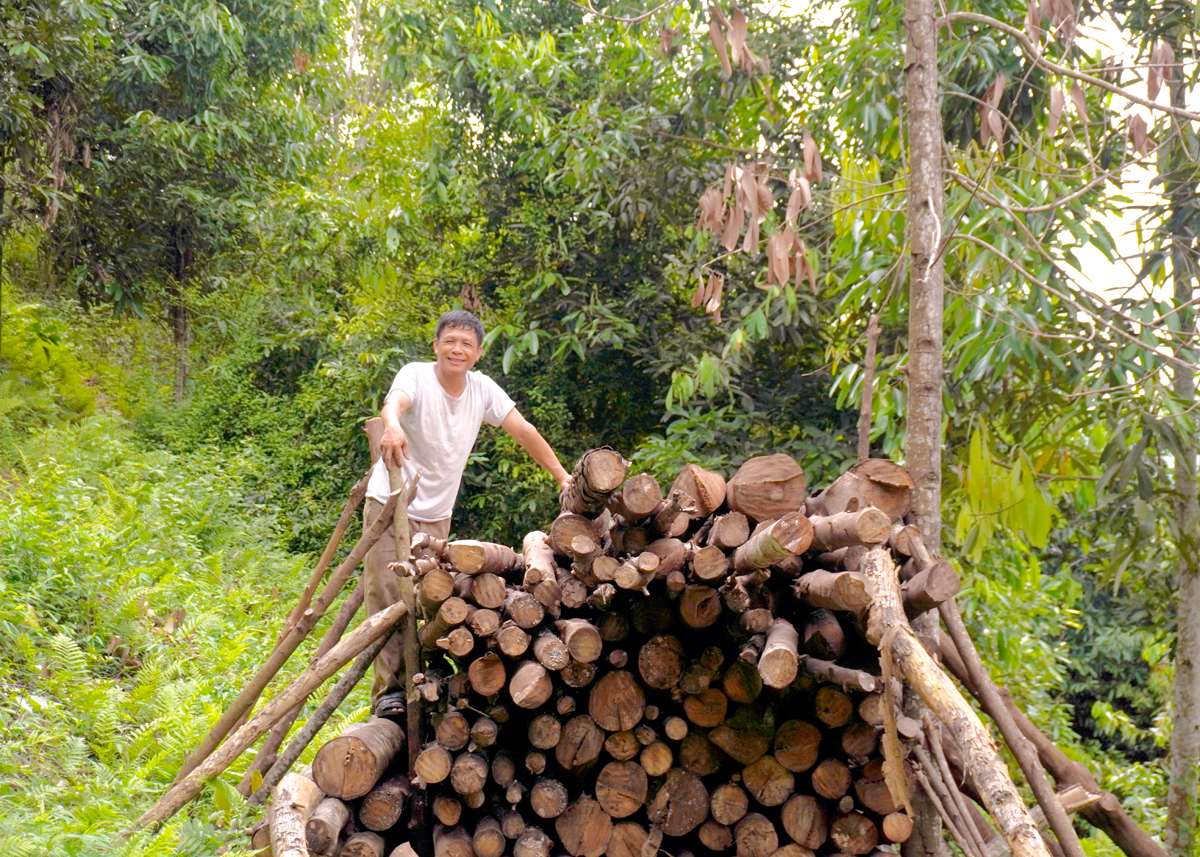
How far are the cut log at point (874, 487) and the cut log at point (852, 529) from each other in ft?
0.95

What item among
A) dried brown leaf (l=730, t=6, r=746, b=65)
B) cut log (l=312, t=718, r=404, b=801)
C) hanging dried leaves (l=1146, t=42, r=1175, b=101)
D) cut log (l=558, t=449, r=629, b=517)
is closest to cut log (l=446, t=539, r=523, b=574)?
cut log (l=558, t=449, r=629, b=517)

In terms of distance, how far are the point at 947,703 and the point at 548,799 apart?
54.0 inches

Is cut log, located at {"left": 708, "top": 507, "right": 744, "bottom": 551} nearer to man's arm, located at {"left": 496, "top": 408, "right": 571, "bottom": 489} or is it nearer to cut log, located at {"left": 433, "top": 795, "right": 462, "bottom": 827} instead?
cut log, located at {"left": 433, "top": 795, "right": 462, "bottom": 827}

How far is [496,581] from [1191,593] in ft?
11.5

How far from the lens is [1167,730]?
19.3ft

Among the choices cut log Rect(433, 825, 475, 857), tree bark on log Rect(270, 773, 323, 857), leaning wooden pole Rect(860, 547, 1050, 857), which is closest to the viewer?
leaning wooden pole Rect(860, 547, 1050, 857)

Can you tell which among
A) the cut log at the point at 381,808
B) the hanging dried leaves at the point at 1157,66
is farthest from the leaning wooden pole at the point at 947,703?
the hanging dried leaves at the point at 1157,66

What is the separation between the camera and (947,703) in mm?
2289

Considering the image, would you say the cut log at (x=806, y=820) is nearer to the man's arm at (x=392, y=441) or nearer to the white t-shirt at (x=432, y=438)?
the man's arm at (x=392, y=441)

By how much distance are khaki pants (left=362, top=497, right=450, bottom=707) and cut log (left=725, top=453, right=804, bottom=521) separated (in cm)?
148

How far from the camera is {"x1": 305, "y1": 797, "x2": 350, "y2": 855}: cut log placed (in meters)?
2.82

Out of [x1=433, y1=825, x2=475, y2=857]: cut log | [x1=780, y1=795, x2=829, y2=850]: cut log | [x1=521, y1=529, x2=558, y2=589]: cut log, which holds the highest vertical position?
[x1=521, y1=529, x2=558, y2=589]: cut log

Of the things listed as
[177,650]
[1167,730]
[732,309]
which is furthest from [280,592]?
[1167,730]

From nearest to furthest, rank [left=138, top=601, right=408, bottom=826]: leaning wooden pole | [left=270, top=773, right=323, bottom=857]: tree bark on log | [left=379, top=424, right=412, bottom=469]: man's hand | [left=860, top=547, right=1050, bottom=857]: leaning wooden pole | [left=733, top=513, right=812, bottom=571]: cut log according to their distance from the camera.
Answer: [left=860, top=547, right=1050, bottom=857]: leaning wooden pole → [left=733, top=513, right=812, bottom=571]: cut log → [left=270, top=773, right=323, bottom=857]: tree bark on log → [left=138, top=601, right=408, bottom=826]: leaning wooden pole → [left=379, top=424, right=412, bottom=469]: man's hand
